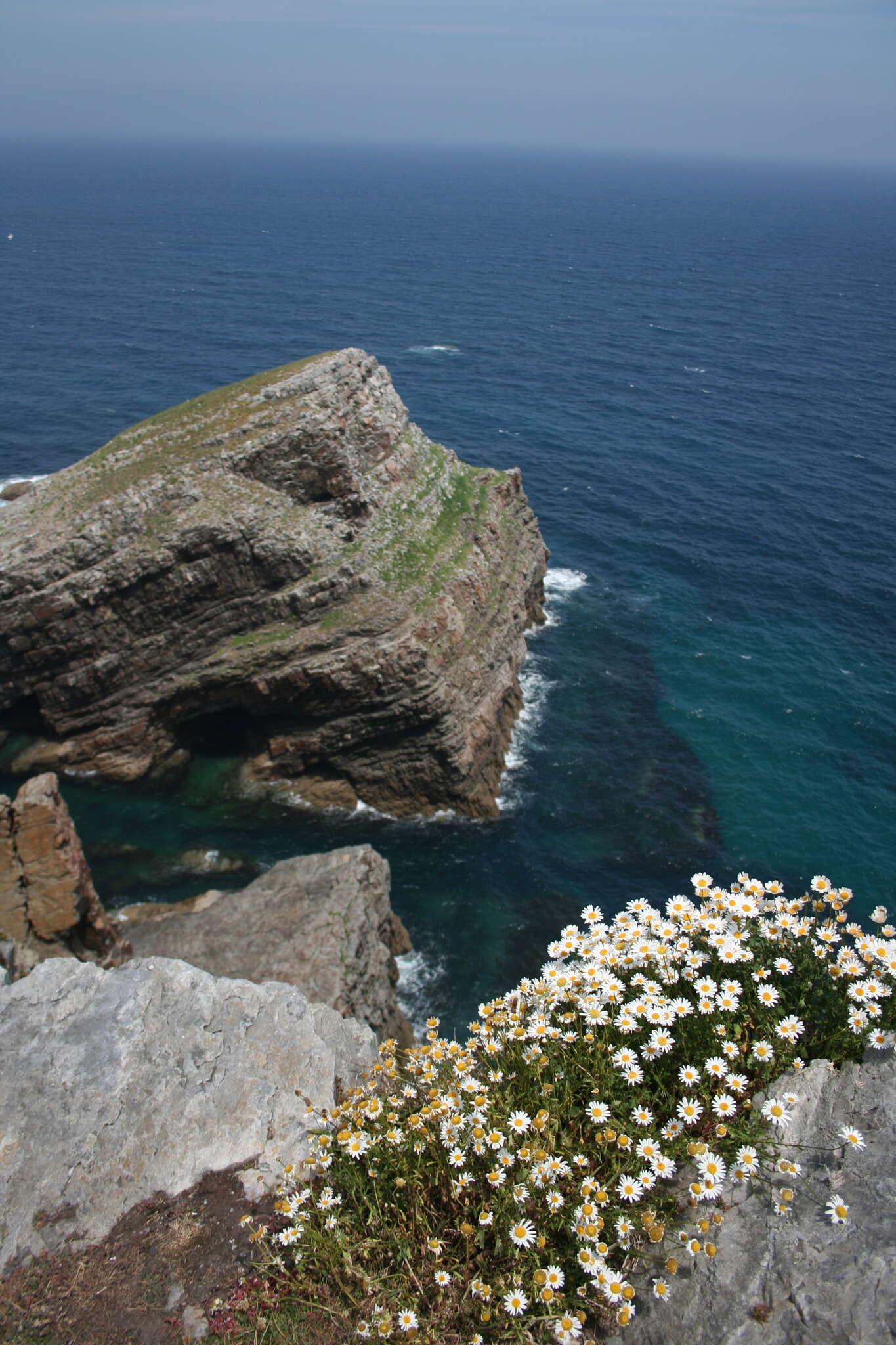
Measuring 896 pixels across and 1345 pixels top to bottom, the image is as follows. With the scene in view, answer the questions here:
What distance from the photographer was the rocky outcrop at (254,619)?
47.2 metres

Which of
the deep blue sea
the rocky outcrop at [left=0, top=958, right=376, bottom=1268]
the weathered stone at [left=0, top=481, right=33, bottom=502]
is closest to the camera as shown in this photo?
the rocky outcrop at [left=0, top=958, right=376, bottom=1268]

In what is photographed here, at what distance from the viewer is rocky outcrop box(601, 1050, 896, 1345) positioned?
27.2 ft

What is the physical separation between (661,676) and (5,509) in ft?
143

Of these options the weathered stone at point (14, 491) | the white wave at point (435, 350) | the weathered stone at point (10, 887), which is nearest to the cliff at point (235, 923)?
the weathered stone at point (10, 887)

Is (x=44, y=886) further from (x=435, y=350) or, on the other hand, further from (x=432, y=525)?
(x=435, y=350)

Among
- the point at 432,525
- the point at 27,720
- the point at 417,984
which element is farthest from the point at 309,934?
the point at 432,525

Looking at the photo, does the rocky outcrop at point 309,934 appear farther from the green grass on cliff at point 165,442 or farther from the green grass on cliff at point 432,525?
the green grass on cliff at point 165,442

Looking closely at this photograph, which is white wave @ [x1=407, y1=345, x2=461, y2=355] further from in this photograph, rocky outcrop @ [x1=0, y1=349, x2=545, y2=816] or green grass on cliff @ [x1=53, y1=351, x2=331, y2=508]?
rocky outcrop @ [x1=0, y1=349, x2=545, y2=816]

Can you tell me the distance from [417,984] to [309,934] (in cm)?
902

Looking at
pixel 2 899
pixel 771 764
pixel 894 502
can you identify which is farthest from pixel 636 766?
pixel 894 502

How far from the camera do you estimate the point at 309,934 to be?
32875 mm

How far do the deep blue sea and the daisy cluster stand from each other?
29167mm

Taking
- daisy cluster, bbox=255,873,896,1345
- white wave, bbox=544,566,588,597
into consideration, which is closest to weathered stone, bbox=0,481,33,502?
white wave, bbox=544,566,588,597

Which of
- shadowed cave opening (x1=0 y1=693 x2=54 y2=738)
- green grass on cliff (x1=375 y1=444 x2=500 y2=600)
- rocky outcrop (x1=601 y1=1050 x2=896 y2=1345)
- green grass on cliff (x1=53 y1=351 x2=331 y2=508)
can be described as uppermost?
rocky outcrop (x1=601 y1=1050 x2=896 y2=1345)
